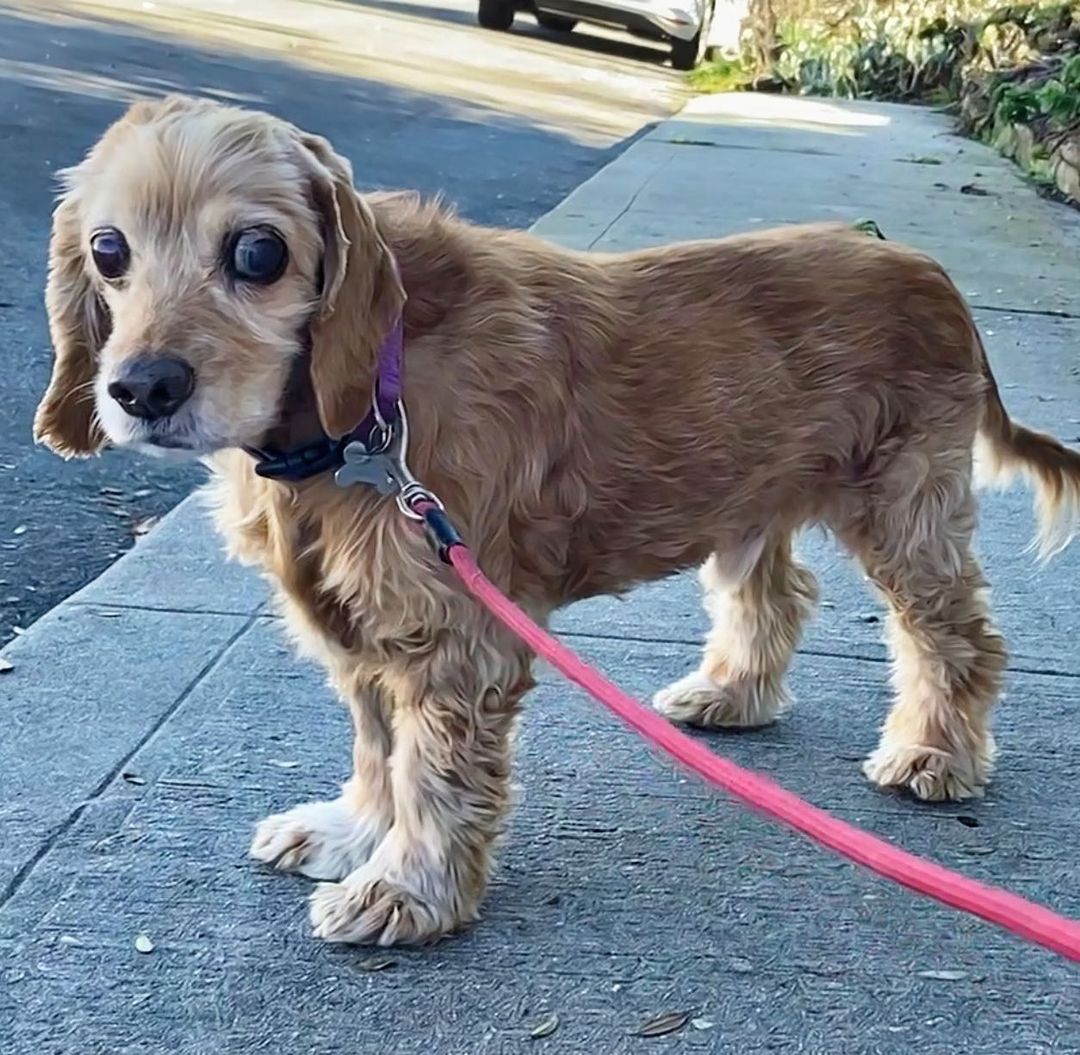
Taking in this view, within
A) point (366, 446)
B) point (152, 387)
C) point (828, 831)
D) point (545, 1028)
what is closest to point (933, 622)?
point (545, 1028)

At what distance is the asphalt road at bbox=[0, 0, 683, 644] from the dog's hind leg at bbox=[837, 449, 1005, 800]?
8.16 feet

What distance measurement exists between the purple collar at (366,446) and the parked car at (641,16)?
60.3ft

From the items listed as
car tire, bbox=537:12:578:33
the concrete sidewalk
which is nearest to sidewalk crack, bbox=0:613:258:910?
the concrete sidewalk

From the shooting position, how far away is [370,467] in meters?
3.00

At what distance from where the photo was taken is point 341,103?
1382 cm

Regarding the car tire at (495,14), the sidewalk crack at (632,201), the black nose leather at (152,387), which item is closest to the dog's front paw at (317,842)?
the black nose leather at (152,387)

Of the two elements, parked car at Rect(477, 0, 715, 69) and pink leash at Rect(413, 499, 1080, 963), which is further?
parked car at Rect(477, 0, 715, 69)

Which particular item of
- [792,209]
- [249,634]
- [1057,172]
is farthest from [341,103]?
[249,634]

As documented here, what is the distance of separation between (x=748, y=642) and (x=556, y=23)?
783 inches

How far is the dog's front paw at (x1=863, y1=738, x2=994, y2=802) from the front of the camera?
151 inches

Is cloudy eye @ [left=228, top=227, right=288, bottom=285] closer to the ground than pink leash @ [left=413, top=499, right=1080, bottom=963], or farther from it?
farther from it

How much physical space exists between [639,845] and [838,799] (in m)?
0.56

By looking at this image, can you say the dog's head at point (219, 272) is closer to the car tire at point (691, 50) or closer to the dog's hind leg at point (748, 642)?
the dog's hind leg at point (748, 642)

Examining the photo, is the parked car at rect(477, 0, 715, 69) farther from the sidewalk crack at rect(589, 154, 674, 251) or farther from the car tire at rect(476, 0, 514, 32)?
the sidewalk crack at rect(589, 154, 674, 251)
